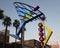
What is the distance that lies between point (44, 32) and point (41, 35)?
1.54 meters

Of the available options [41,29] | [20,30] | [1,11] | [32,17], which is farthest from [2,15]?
[41,29]

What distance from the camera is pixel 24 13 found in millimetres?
56375

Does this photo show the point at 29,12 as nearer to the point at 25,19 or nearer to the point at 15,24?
the point at 25,19

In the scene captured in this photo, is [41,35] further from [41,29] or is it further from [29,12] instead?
[29,12]

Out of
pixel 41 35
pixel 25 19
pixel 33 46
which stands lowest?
pixel 33 46

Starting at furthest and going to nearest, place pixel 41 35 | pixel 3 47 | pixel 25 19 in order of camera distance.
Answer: pixel 3 47, pixel 25 19, pixel 41 35

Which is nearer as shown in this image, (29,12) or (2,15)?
(29,12)

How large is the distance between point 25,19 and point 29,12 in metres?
2.68

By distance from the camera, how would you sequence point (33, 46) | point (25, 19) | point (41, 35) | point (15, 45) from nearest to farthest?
point (41, 35) → point (25, 19) → point (15, 45) → point (33, 46)

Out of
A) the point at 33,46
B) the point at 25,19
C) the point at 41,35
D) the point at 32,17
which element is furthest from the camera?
the point at 33,46

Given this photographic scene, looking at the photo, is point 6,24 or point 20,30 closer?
point 20,30

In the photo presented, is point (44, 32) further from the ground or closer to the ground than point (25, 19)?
closer to the ground

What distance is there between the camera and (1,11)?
6306cm

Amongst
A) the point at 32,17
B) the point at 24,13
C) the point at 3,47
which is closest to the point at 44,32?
the point at 32,17
